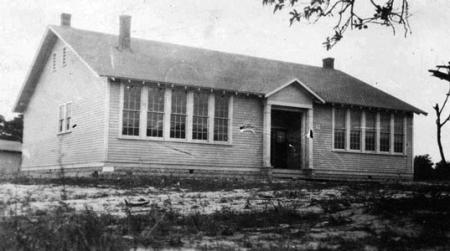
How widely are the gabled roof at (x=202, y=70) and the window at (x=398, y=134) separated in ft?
2.24

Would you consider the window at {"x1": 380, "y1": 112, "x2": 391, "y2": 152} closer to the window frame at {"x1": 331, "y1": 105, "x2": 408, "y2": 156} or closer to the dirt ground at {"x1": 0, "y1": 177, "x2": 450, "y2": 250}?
the window frame at {"x1": 331, "y1": 105, "x2": 408, "y2": 156}

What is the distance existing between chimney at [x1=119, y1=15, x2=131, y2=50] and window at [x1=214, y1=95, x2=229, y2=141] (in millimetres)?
4390

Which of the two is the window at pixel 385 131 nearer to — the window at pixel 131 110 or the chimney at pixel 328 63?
the chimney at pixel 328 63

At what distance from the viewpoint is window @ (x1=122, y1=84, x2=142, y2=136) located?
2234cm

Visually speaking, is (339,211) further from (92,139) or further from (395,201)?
(92,139)

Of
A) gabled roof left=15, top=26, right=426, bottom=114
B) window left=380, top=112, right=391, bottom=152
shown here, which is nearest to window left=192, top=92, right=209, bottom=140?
gabled roof left=15, top=26, right=426, bottom=114

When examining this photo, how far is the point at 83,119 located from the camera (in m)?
23.9

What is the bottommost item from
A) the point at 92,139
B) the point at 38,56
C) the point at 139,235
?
the point at 139,235

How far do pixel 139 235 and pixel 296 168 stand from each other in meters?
20.8

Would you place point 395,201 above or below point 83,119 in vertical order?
below

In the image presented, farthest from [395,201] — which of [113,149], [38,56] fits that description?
[38,56]

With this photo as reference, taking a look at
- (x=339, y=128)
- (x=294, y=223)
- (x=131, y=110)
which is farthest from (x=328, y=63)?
(x=294, y=223)

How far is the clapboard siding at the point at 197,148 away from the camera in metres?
22.1

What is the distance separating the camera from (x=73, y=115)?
979 inches
